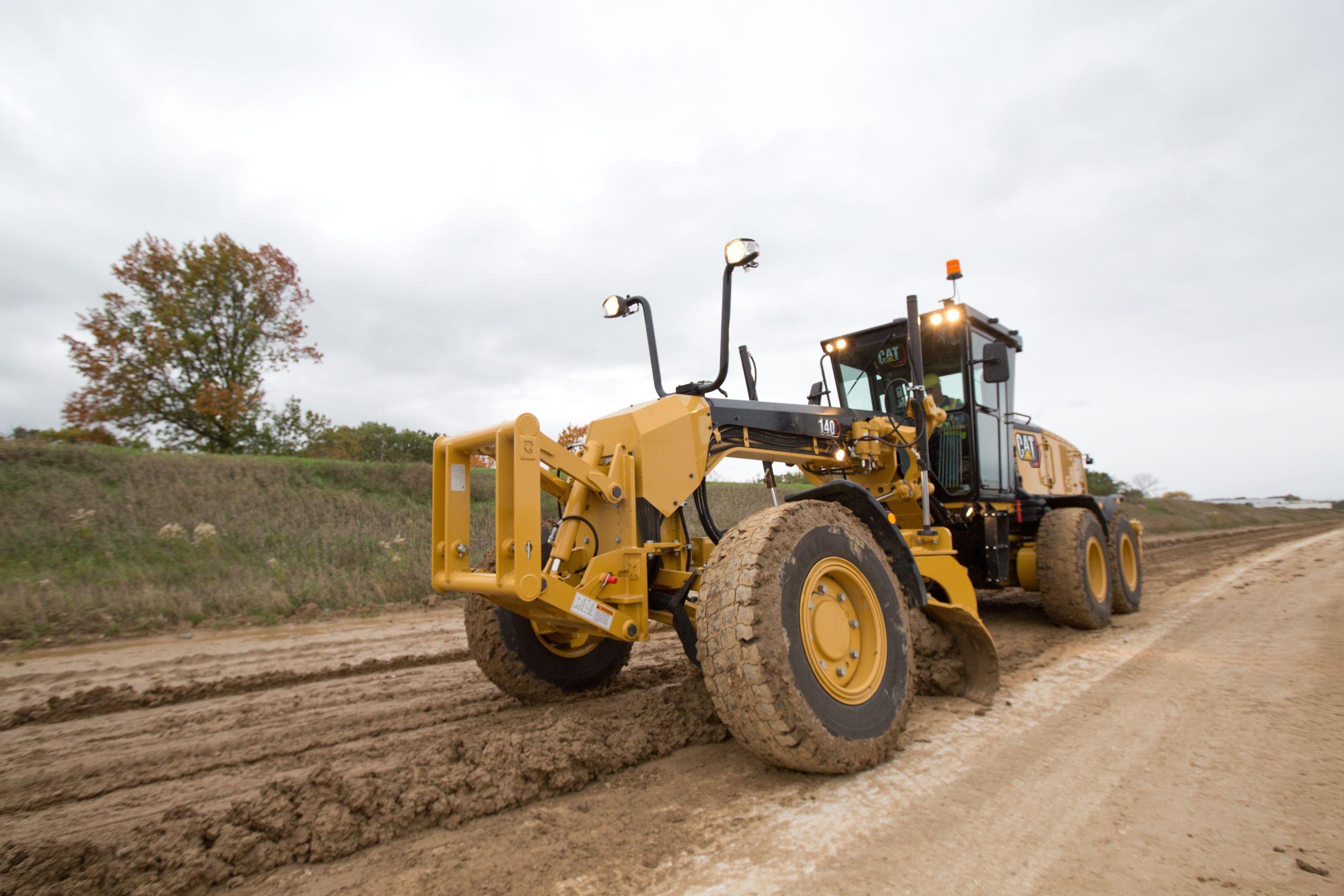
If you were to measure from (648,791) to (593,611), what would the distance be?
2.64ft

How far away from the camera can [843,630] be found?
10.6 feet

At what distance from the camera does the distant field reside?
7930mm

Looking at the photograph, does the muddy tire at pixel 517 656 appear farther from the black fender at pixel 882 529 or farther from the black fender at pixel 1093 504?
the black fender at pixel 1093 504

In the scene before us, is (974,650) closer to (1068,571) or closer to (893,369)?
(1068,571)

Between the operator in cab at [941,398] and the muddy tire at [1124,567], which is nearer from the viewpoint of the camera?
the operator in cab at [941,398]

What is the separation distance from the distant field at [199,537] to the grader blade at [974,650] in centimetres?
166

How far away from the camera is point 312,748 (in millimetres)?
3469

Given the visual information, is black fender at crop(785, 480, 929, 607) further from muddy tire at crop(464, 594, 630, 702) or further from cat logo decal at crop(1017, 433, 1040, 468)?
cat logo decal at crop(1017, 433, 1040, 468)

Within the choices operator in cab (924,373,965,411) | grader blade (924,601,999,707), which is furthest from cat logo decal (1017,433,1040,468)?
grader blade (924,601,999,707)

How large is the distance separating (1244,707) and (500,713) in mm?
4303

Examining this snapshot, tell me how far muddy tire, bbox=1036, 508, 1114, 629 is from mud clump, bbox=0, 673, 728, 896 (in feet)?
15.0

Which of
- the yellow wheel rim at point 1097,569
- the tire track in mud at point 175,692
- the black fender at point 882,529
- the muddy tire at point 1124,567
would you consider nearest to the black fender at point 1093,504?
the muddy tire at point 1124,567

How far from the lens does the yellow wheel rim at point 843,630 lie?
10.0ft

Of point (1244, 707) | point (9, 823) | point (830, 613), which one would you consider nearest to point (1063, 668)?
point (1244, 707)
